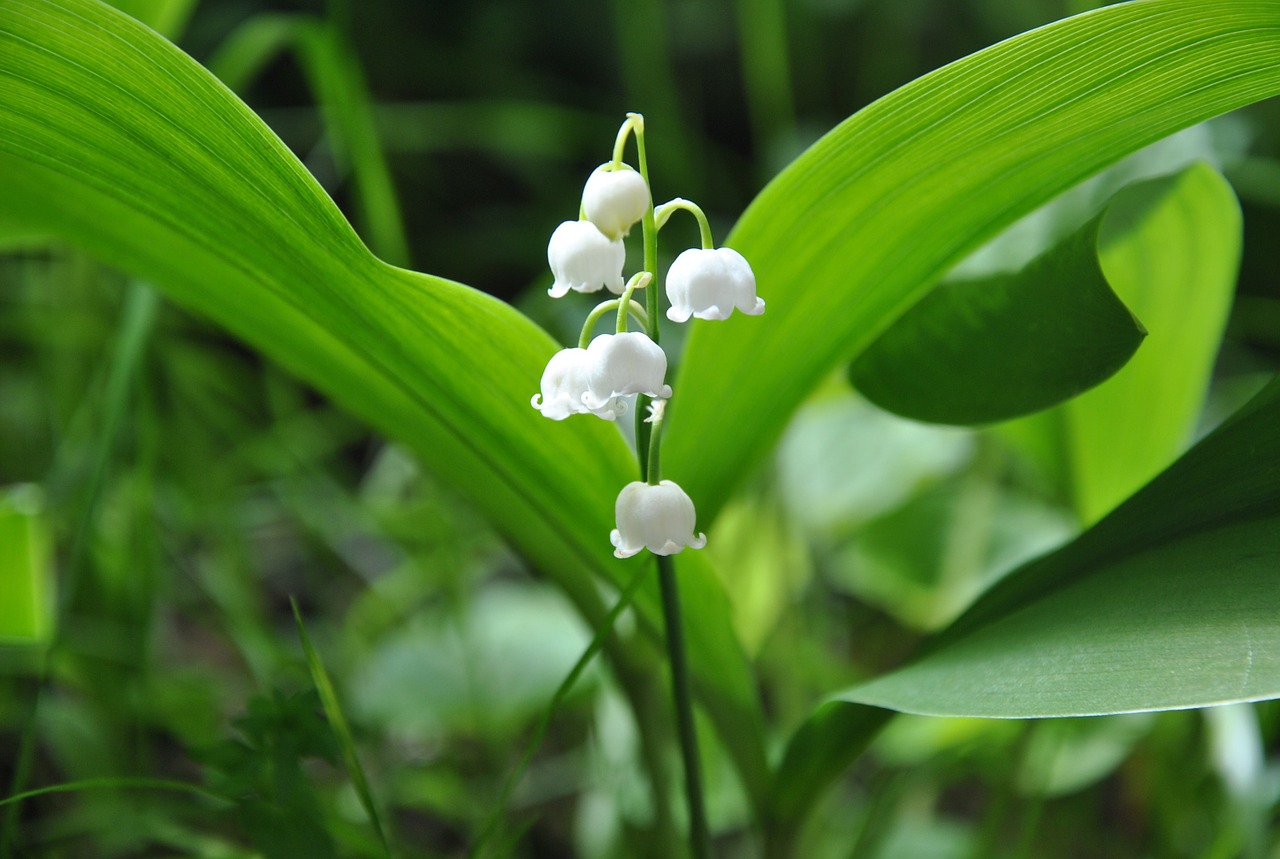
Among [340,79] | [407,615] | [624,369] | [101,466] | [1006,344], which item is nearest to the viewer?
[624,369]

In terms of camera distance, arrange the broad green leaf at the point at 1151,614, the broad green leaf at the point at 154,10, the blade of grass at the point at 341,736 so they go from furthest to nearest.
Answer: the broad green leaf at the point at 154,10 < the blade of grass at the point at 341,736 < the broad green leaf at the point at 1151,614

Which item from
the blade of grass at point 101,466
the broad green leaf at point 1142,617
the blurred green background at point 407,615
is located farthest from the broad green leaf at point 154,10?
the broad green leaf at point 1142,617

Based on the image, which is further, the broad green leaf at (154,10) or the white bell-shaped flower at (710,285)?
the broad green leaf at (154,10)

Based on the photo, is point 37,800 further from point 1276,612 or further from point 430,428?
point 1276,612

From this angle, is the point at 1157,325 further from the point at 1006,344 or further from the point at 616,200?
the point at 616,200

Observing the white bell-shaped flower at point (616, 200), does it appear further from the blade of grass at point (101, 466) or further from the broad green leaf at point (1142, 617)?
the blade of grass at point (101, 466)

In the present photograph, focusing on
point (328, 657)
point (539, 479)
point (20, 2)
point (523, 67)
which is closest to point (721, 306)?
point (539, 479)

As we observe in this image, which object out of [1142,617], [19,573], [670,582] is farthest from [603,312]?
[19,573]
